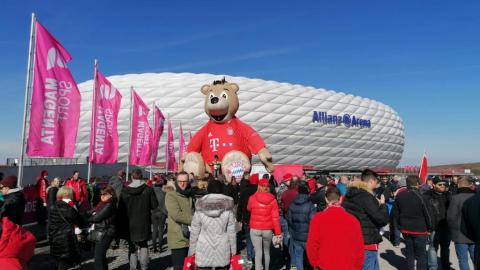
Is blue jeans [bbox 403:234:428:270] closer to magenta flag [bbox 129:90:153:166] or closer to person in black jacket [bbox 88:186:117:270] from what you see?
person in black jacket [bbox 88:186:117:270]

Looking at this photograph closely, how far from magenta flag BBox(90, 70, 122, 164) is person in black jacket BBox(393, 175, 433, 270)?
8.19m

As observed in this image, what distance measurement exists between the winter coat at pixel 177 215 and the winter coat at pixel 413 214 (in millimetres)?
2723

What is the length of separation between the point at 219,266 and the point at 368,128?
55.6 meters

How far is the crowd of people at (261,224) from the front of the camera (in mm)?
3174

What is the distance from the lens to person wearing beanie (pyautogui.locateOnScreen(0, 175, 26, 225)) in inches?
126

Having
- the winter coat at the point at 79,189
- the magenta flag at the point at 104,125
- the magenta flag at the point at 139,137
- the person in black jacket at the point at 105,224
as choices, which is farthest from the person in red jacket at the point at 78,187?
the magenta flag at the point at 139,137

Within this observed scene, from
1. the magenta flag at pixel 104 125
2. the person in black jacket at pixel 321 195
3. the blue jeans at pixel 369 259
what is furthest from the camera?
the magenta flag at pixel 104 125

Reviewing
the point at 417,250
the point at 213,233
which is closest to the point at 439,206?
the point at 417,250

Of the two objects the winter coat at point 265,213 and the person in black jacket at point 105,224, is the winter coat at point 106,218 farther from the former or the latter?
the winter coat at point 265,213

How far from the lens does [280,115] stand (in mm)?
48594

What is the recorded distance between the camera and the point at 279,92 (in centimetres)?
4981

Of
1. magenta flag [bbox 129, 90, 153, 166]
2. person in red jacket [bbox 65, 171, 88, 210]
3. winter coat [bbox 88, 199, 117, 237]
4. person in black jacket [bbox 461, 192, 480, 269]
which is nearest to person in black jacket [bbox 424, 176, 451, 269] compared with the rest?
person in black jacket [bbox 461, 192, 480, 269]

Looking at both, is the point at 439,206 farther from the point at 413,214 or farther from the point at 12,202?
the point at 12,202

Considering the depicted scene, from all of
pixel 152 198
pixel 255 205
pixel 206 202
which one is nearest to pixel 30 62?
pixel 152 198
